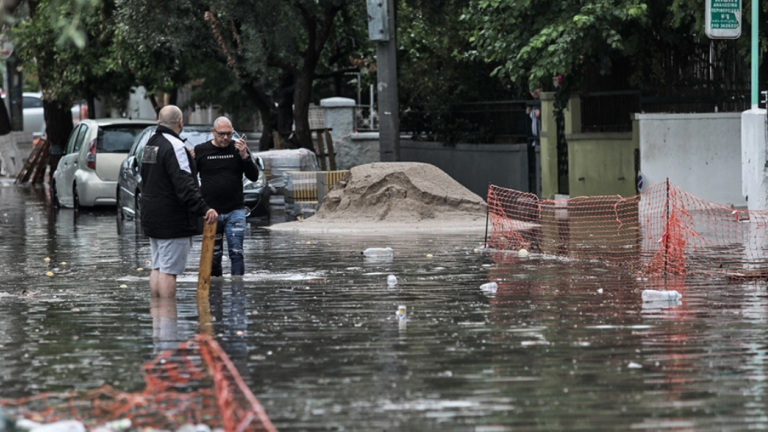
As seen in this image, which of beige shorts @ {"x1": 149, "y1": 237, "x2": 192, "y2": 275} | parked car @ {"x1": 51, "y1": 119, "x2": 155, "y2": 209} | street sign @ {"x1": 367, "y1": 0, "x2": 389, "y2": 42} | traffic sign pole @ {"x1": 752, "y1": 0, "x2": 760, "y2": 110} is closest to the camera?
beige shorts @ {"x1": 149, "y1": 237, "x2": 192, "y2": 275}

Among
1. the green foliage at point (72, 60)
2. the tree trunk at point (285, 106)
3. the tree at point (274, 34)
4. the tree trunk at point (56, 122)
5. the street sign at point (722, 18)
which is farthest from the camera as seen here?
the tree trunk at point (56, 122)

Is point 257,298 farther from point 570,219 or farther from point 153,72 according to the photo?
point 153,72

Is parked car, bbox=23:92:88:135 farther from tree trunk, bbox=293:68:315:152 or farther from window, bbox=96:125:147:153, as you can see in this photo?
window, bbox=96:125:147:153

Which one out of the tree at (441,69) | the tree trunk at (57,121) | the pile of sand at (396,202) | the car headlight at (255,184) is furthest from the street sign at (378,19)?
the tree trunk at (57,121)

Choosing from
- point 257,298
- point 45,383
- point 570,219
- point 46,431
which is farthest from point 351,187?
point 46,431

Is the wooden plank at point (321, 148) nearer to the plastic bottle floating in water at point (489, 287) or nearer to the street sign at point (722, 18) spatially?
the street sign at point (722, 18)

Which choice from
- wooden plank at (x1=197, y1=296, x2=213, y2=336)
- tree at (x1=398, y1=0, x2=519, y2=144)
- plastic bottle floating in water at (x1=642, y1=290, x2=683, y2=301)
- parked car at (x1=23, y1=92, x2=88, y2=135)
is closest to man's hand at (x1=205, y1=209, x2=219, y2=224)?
wooden plank at (x1=197, y1=296, x2=213, y2=336)

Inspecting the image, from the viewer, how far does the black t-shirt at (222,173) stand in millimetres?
12422

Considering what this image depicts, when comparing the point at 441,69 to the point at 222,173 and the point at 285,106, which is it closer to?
the point at 285,106

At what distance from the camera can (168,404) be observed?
22.3 feet

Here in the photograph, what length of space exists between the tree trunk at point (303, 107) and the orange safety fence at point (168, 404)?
2043cm

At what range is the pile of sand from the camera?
19.9m

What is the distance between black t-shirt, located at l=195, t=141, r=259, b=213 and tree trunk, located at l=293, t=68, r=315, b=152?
15375 millimetres

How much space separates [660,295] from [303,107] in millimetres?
18330
